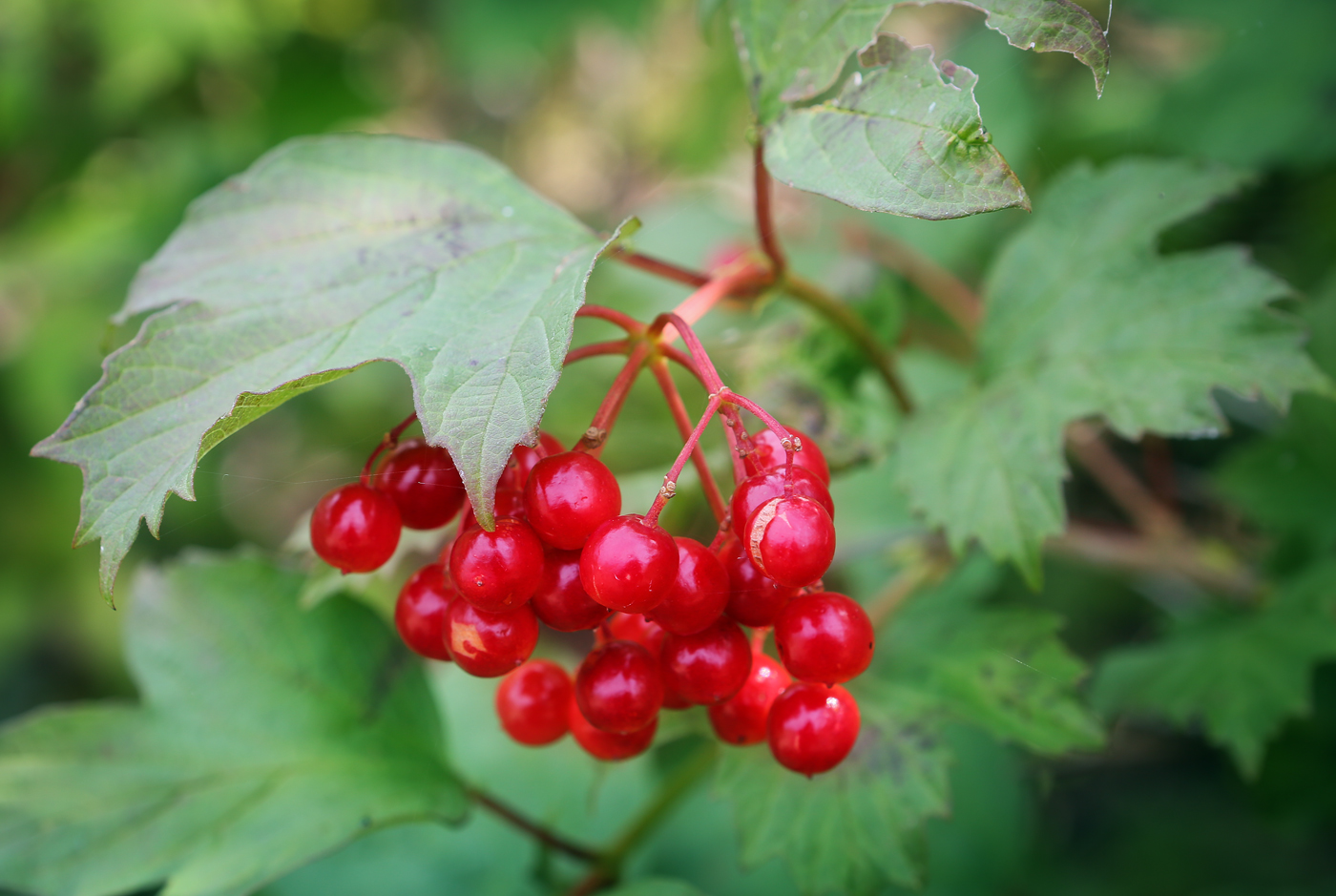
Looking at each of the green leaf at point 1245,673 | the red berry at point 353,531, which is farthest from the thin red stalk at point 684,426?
the green leaf at point 1245,673

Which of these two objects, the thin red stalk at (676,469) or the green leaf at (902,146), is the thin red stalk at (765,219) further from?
the thin red stalk at (676,469)

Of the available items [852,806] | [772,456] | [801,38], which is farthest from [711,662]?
[801,38]

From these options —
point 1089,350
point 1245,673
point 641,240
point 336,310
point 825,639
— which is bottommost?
point 1245,673

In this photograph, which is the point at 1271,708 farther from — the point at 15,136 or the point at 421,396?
the point at 15,136

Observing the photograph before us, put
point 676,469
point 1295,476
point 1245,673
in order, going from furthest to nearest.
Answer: point 1295,476 < point 1245,673 < point 676,469

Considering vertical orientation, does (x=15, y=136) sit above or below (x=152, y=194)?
above

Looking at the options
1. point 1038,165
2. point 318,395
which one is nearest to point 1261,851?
point 1038,165

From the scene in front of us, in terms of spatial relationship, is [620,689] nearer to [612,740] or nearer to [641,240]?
[612,740]
